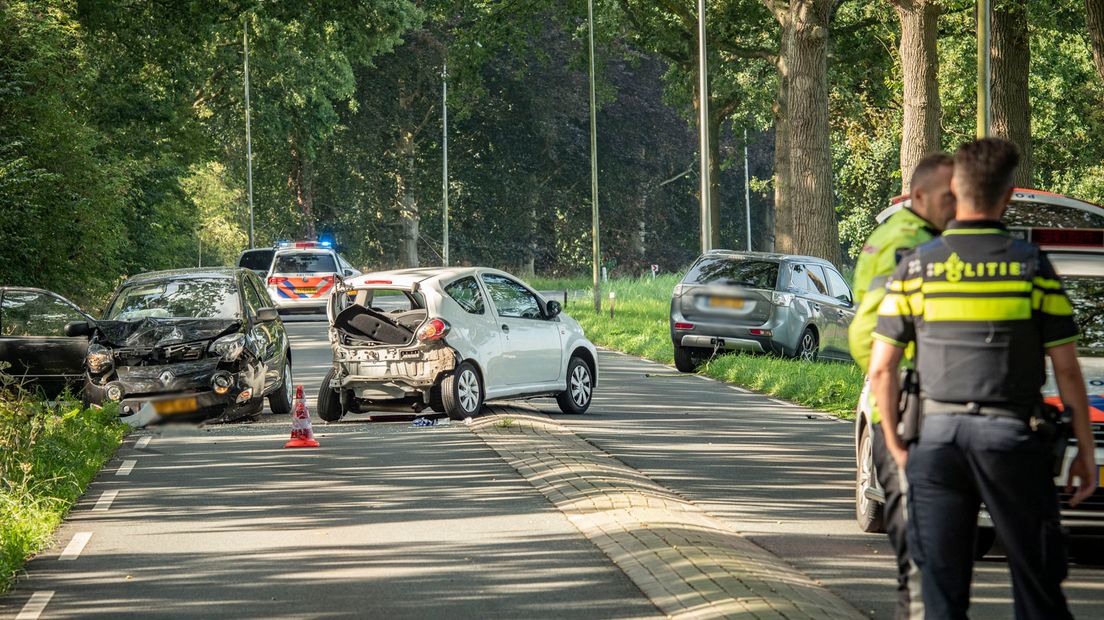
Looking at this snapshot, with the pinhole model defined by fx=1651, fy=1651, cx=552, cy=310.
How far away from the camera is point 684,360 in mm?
25094

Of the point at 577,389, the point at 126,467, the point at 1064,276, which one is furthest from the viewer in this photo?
the point at 577,389

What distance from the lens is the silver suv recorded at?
23.8 meters

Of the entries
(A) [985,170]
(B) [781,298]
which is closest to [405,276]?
(B) [781,298]

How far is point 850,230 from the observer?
6456 centimetres

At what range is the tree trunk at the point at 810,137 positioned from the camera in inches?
1190

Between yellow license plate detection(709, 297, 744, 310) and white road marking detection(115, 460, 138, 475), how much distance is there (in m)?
11.3

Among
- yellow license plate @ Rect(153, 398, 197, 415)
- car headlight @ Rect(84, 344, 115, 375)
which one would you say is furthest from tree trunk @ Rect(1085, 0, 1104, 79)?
yellow license plate @ Rect(153, 398, 197, 415)

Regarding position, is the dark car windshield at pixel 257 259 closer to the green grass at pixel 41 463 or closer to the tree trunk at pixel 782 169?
the tree trunk at pixel 782 169

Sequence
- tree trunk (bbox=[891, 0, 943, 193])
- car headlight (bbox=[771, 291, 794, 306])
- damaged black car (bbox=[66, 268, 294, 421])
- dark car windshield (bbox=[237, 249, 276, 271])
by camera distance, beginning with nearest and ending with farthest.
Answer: damaged black car (bbox=[66, 268, 294, 421]) < car headlight (bbox=[771, 291, 794, 306]) < tree trunk (bbox=[891, 0, 943, 193]) < dark car windshield (bbox=[237, 249, 276, 271])

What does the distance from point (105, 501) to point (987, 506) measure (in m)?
8.04

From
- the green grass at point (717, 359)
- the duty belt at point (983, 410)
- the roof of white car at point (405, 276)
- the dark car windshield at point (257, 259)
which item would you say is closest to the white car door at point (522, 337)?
the roof of white car at point (405, 276)

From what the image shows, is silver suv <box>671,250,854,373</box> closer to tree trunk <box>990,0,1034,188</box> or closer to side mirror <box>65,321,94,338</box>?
tree trunk <box>990,0,1034,188</box>

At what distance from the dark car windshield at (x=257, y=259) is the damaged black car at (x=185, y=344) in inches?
1072

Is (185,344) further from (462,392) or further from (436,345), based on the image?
(462,392)
